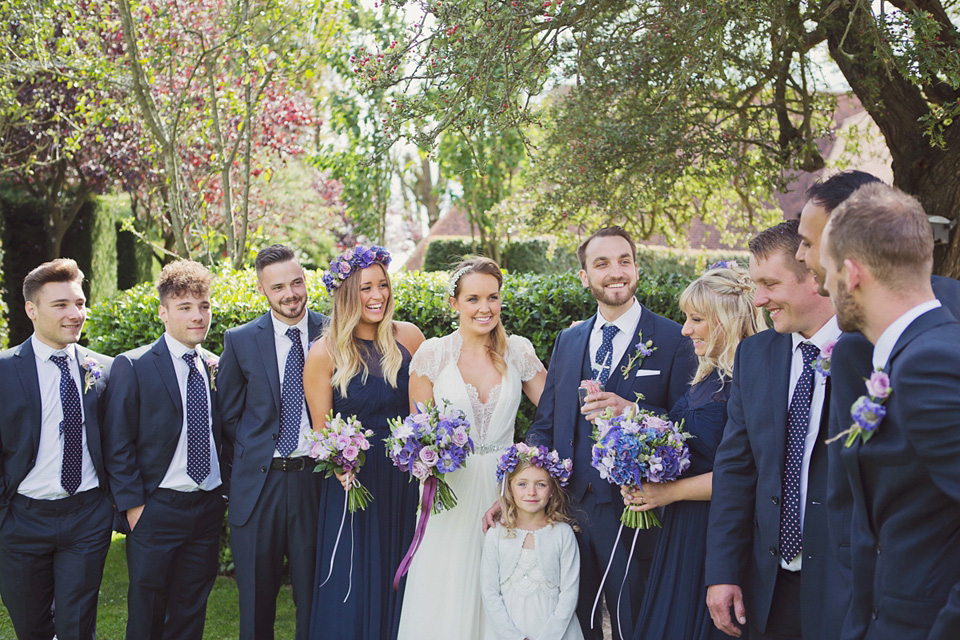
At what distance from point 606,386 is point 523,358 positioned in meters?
0.81

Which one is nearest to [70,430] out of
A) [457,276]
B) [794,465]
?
[457,276]

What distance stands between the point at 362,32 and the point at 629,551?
10798 millimetres

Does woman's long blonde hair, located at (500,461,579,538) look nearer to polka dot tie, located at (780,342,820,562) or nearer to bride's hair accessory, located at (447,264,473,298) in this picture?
bride's hair accessory, located at (447,264,473,298)

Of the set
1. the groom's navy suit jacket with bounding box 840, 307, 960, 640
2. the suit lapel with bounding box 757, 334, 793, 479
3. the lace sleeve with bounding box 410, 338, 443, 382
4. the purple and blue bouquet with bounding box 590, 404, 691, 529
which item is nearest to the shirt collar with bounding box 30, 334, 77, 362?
the lace sleeve with bounding box 410, 338, 443, 382

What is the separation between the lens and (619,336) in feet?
14.4

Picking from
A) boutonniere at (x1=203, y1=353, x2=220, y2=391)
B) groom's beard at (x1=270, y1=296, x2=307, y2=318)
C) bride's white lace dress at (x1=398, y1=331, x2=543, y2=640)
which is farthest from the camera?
boutonniere at (x1=203, y1=353, x2=220, y2=391)

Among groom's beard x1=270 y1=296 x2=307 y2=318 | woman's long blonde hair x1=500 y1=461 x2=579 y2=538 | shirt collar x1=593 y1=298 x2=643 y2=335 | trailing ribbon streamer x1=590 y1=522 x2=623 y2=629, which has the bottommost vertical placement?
trailing ribbon streamer x1=590 y1=522 x2=623 y2=629

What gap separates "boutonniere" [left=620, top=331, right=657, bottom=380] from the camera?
13.9ft

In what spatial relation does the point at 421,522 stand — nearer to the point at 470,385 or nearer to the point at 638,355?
the point at 470,385

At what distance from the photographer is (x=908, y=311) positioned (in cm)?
224

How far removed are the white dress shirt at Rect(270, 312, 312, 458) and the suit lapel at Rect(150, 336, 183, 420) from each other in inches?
23.8

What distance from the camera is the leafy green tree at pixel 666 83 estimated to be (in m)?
4.97

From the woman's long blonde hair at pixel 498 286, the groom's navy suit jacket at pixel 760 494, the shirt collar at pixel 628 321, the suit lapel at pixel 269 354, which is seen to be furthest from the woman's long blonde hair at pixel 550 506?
the suit lapel at pixel 269 354

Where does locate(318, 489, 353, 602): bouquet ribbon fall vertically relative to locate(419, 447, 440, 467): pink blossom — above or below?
below
